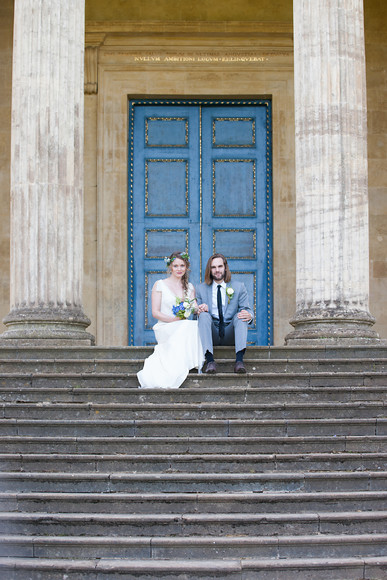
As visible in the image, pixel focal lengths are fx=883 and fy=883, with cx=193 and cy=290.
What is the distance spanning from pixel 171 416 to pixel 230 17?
26.8 ft

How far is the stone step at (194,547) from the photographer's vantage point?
20.1 feet

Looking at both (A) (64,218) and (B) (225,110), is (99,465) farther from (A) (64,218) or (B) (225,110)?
A: (B) (225,110)

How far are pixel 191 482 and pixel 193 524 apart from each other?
0.51m

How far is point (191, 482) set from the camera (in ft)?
22.3

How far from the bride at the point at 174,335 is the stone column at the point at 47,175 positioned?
0.90 m

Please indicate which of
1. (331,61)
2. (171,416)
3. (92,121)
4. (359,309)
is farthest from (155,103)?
(171,416)

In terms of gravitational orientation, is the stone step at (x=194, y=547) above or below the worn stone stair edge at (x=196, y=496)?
below

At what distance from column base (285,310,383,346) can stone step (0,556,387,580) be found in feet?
11.5

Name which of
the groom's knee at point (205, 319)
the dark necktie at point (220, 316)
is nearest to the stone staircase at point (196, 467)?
the dark necktie at point (220, 316)

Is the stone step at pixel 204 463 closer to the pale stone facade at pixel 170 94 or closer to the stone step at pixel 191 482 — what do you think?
the stone step at pixel 191 482

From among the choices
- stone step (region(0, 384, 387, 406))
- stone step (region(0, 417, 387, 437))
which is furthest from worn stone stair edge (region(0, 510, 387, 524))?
stone step (region(0, 384, 387, 406))

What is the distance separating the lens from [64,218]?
9.70 metres

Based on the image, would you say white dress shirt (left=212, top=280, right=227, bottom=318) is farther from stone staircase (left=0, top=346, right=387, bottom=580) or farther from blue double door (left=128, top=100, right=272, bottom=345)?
blue double door (left=128, top=100, right=272, bottom=345)

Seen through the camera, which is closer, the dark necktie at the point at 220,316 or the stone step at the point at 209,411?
the stone step at the point at 209,411
